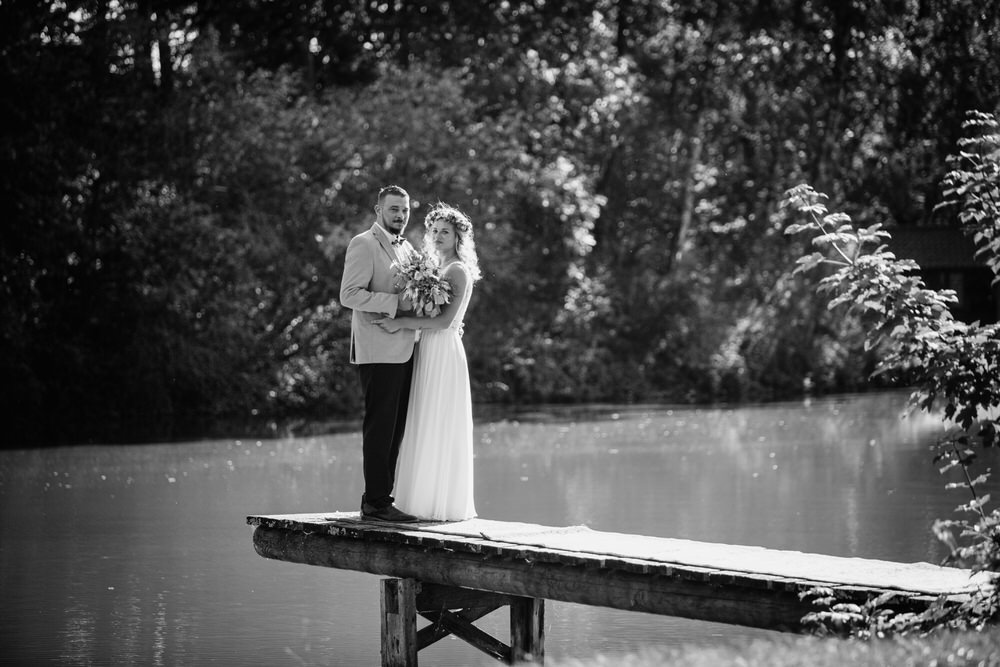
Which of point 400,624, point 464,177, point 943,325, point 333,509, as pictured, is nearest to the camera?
point 943,325

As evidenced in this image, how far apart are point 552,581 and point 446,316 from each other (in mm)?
2059

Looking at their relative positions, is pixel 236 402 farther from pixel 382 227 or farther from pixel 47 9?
pixel 382 227

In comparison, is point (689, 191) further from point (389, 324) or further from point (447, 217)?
point (389, 324)

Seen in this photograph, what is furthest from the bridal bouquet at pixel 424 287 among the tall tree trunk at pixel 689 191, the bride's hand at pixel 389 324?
the tall tree trunk at pixel 689 191

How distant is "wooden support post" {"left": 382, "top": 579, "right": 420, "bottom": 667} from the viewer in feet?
27.9

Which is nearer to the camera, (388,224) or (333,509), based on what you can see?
(388,224)

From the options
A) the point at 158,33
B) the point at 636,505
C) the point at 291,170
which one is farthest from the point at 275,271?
the point at 636,505

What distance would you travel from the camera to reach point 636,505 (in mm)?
15875

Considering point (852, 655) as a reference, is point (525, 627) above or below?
below

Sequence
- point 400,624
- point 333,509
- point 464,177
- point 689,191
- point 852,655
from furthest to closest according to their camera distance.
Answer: point 689,191, point 464,177, point 333,509, point 400,624, point 852,655

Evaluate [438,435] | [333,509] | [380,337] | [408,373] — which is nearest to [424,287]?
[380,337]

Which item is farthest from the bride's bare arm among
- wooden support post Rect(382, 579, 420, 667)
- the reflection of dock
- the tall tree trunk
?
the tall tree trunk

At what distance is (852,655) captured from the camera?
546 cm

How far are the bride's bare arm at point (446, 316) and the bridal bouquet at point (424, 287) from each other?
0.12 ft
